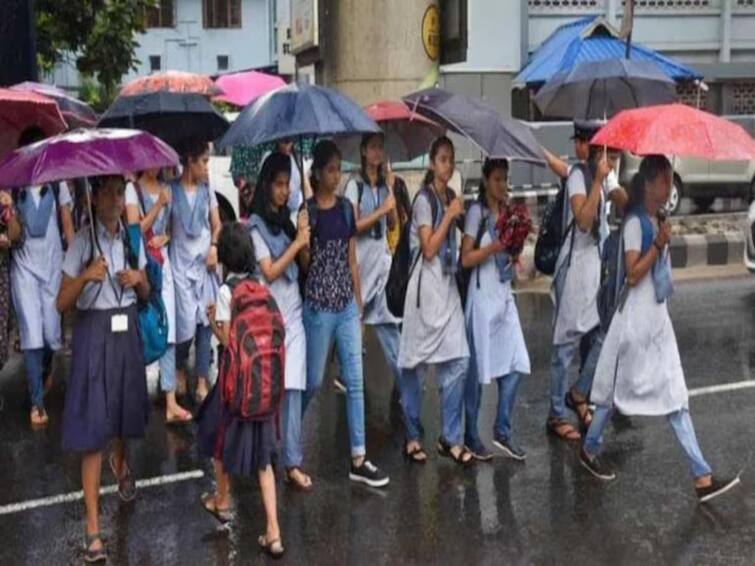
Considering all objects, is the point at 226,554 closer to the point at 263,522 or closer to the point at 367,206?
the point at 263,522

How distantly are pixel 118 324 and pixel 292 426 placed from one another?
44.6 inches

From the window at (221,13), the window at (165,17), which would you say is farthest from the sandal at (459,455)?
the window at (221,13)

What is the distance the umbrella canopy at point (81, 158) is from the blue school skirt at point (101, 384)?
694mm

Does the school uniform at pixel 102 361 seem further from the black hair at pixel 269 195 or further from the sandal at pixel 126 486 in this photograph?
the black hair at pixel 269 195

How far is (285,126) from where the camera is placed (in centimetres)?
528

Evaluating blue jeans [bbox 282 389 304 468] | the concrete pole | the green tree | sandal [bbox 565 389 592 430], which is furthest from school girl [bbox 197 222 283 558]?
the green tree

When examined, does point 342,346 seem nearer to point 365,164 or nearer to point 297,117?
point 297,117

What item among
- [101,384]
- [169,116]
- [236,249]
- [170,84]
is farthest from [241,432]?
[170,84]

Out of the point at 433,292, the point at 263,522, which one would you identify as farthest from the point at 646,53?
the point at 263,522

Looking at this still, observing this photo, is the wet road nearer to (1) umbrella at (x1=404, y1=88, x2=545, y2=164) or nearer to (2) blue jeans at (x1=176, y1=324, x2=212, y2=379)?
(2) blue jeans at (x1=176, y1=324, x2=212, y2=379)

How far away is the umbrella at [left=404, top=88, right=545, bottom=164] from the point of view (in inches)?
216

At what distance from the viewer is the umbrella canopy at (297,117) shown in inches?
207

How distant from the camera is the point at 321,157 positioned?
5609mm

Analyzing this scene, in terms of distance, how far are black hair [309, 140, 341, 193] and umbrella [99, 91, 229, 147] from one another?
6.26ft
